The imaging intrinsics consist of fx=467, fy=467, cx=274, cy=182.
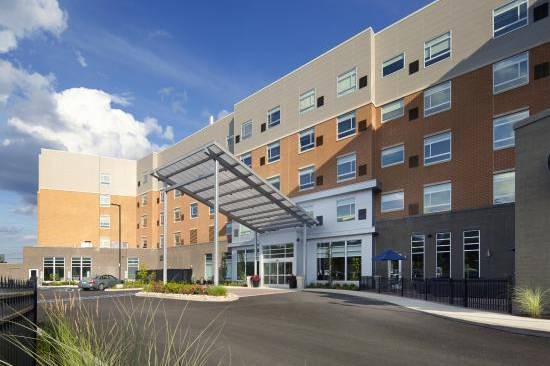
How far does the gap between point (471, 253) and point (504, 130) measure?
24.2 feet

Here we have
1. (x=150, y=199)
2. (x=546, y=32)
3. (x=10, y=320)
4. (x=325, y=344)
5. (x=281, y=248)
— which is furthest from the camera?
(x=150, y=199)

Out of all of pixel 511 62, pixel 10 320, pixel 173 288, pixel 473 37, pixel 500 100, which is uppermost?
pixel 473 37

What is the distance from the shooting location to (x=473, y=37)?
28.6 m

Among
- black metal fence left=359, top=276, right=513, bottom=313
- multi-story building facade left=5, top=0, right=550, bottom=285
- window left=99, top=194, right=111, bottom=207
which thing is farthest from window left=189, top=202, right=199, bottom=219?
black metal fence left=359, top=276, right=513, bottom=313

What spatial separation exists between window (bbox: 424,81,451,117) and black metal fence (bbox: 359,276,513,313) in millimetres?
11254

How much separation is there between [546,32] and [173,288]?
2500cm

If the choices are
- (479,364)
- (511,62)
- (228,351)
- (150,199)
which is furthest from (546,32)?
(150,199)

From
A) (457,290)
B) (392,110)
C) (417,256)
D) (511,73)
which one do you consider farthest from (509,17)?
(457,290)

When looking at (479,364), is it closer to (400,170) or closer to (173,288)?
(173,288)

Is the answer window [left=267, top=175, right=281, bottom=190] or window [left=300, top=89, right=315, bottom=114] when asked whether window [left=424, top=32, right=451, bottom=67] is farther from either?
window [left=267, top=175, right=281, bottom=190]

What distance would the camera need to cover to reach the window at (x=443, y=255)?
94.2ft

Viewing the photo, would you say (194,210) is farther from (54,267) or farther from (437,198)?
(437,198)

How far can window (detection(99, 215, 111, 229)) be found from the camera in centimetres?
7044

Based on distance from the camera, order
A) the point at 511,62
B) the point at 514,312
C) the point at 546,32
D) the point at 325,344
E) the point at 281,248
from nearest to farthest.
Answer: the point at 325,344, the point at 514,312, the point at 546,32, the point at 511,62, the point at 281,248
